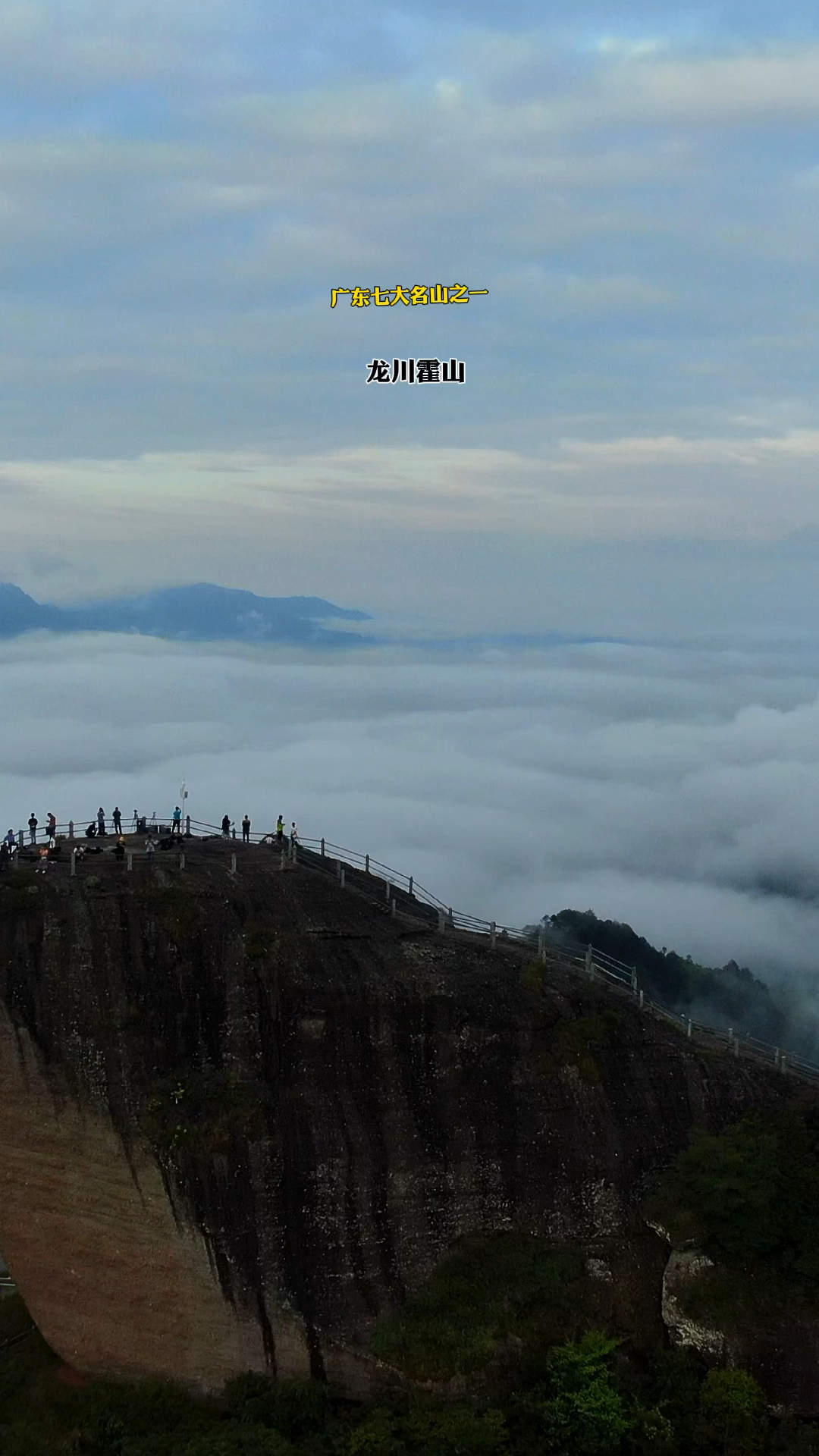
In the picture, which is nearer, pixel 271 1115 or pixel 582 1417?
pixel 582 1417

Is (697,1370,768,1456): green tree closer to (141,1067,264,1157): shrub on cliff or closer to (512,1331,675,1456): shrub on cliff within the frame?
(512,1331,675,1456): shrub on cliff

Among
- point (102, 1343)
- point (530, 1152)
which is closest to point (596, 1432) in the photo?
point (530, 1152)

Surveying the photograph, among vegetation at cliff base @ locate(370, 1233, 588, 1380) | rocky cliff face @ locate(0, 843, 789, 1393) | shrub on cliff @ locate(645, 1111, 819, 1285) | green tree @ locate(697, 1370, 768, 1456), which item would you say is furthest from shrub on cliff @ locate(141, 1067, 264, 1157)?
green tree @ locate(697, 1370, 768, 1456)

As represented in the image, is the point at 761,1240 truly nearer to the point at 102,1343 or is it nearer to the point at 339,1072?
the point at 339,1072

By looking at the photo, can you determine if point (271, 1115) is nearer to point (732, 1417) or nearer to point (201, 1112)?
Result: point (201, 1112)

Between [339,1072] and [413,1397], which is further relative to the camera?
[339,1072]

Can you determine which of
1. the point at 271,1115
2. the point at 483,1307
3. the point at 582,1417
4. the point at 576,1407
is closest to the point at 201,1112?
the point at 271,1115
